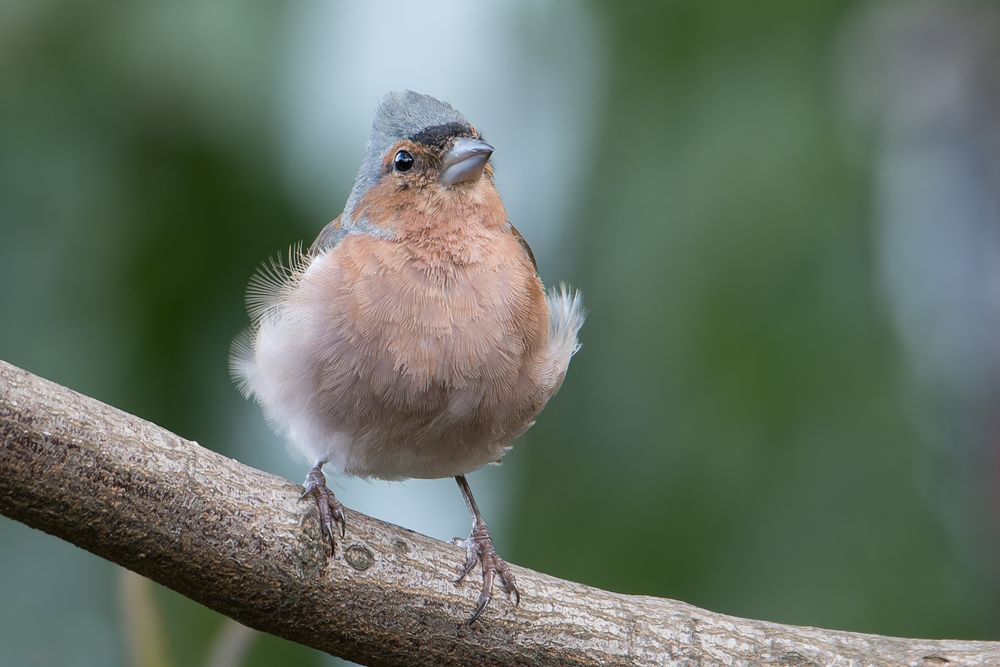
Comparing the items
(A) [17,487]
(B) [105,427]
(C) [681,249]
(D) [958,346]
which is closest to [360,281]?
(B) [105,427]

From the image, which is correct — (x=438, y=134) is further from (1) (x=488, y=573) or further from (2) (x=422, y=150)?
(1) (x=488, y=573)

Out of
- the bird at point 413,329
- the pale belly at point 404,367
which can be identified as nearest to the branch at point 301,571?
the bird at point 413,329

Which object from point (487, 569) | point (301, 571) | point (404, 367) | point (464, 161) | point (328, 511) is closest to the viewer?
point (301, 571)

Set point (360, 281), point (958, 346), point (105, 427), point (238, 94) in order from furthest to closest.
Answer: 1. point (958, 346)
2. point (238, 94)
3. point (360, 281)
4. point (105, 427)

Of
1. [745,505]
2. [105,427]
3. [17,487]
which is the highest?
[745,505]

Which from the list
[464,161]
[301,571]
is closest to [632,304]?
[464,161]

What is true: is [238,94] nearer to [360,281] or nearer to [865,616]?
[360,281]

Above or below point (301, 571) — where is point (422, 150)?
above

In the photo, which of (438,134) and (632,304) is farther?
(632,304)
